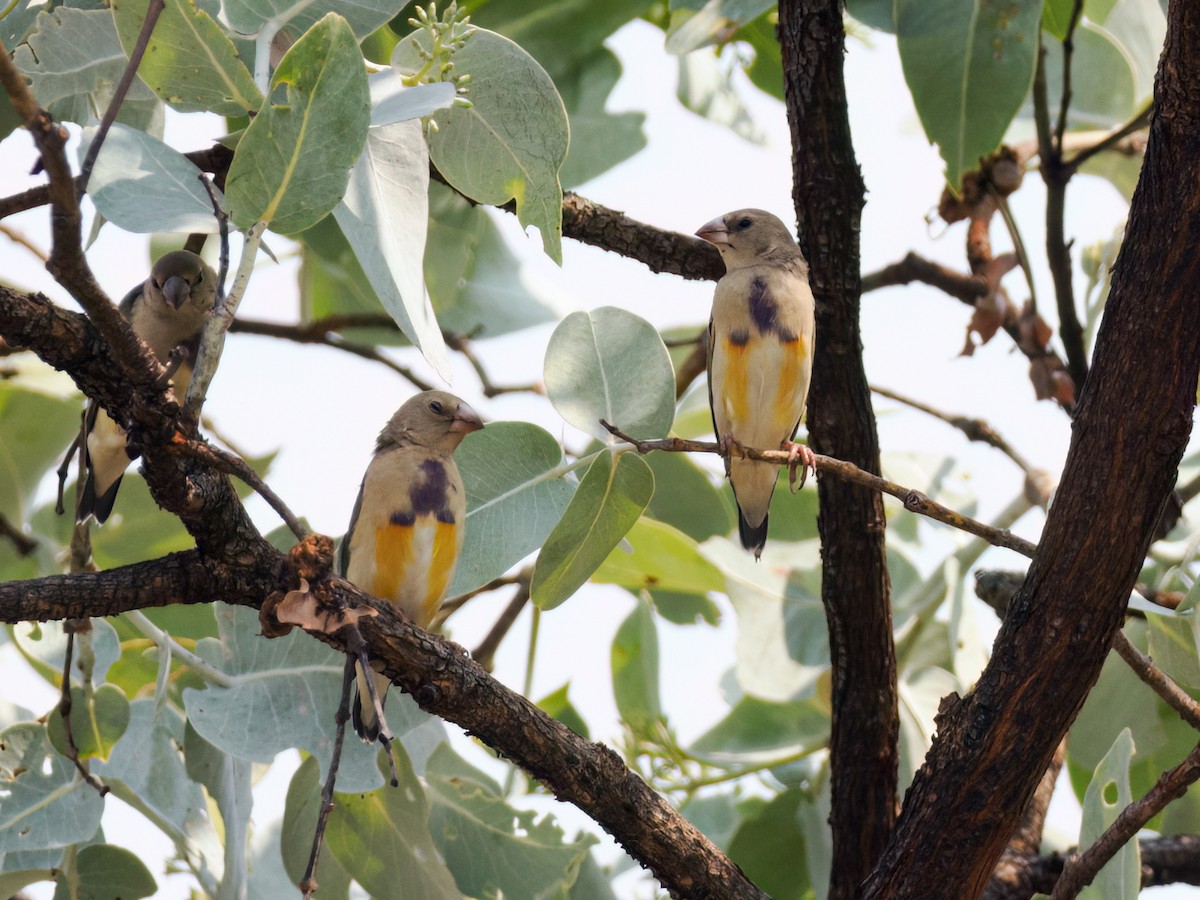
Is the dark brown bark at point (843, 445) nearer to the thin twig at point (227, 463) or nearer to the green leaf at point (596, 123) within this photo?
the green leaf at point (596, 123)

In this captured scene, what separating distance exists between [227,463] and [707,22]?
225 cm

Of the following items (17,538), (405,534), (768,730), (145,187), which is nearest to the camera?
(145,187)

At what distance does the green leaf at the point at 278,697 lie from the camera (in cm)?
263

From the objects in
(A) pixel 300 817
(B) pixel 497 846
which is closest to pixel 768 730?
(B) pixel 497 846

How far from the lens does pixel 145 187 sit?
188cm

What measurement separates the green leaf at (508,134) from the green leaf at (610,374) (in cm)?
43

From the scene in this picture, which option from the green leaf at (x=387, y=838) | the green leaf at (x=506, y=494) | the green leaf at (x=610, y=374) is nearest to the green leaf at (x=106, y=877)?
the green leaf at (x=387, y=838)

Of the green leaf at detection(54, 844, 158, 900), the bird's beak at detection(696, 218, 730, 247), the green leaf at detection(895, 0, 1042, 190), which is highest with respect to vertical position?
the green leaf at detection(895, 0, 1042, 190)

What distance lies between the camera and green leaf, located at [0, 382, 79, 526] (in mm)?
3730

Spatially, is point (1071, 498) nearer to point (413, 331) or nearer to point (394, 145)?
point (413, 331)

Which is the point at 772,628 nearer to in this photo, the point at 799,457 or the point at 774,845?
the point at 774,845

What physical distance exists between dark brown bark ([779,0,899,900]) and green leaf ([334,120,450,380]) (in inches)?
46.0

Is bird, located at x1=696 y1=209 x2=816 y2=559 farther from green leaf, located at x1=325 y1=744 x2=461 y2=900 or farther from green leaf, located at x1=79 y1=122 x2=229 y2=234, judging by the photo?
green leaf, located at x1=79 y1=122 x2=229 y2=234

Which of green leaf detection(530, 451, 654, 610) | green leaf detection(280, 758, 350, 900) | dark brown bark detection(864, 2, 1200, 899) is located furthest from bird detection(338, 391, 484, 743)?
dark brown bark detection(864, 2, 1200, 899)
